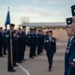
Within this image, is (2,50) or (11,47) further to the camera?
(2,50)

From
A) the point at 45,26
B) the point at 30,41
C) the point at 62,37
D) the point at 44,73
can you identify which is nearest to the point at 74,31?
the point at 44,73

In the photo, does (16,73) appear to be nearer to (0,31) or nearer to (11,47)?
(11,47)

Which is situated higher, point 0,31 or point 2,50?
point 0,31

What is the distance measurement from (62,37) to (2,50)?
122ft

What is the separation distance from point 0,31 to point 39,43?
321cm

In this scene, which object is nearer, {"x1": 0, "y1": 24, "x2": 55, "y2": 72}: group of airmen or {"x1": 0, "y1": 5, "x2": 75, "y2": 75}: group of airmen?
{"x1": 0, "y1": 5, "x2": 75, "y2": 75}: group of airmen

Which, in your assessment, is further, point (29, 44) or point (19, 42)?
point (29, 44)

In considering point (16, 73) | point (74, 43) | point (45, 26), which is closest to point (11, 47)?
point (16, 73)

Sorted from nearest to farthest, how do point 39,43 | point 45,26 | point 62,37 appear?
1. point 39,43
2. point 62,37
3. point 45,26

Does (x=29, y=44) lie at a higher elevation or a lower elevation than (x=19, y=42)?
lower

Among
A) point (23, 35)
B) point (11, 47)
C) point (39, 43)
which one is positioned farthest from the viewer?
point (39, 43)

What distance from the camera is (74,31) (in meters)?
3.14

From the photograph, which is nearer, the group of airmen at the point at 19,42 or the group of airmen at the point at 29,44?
the group of airmen at the point at 29,44

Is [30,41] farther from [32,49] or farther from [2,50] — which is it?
[2,50]
